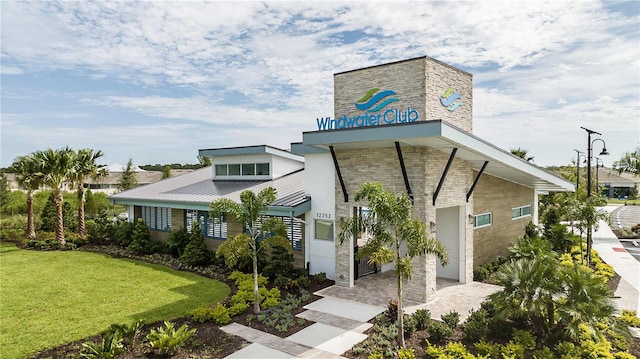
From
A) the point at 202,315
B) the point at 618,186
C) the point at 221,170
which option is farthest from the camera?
the point at 618,186

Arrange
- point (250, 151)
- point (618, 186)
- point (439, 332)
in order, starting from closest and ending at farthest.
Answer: point (439, 332)
point (250, 151)
point (618, 186)

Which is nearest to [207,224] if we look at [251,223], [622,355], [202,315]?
[251,223]

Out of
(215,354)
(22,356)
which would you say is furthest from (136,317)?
(215,354)

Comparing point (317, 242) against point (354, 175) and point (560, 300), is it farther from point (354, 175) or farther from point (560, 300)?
point (560, 300)

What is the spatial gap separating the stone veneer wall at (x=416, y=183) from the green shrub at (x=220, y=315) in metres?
5.26

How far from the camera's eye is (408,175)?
14.2 meters

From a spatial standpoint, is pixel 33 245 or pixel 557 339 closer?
pixel 557 339

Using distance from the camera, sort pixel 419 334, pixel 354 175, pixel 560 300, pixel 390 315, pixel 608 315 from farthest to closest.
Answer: pixel 354 175, pixel 390 315, pixel 419 334, pixel 560 300, pixel 608 315

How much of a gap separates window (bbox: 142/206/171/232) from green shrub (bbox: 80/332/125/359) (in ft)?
48.9

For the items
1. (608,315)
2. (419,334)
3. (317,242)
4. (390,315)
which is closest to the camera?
(608,315)

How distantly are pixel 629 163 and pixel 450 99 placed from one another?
50.6 metres

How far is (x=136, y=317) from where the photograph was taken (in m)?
13.1

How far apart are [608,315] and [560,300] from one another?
3.39ft

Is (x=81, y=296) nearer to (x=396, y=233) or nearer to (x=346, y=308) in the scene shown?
(x=346, y=308)
